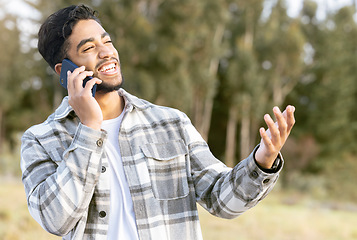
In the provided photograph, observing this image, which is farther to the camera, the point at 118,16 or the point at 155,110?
the point at 118,16

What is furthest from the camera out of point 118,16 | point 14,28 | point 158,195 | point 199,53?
point 14,28

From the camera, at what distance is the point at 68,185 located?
1750 millimetres

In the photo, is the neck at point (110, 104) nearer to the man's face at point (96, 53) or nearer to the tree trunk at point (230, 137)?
the man's face at point (96, 53)

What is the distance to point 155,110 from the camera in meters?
2.21

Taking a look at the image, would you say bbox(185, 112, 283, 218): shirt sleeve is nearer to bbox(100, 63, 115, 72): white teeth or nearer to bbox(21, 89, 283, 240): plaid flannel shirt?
bbox(21, 89, 283, 240): plaid flannel shirt

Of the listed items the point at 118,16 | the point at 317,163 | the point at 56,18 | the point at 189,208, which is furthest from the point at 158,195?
the point at 317,163

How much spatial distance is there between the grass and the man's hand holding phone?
450cm

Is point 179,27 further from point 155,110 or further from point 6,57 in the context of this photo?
point 155,110

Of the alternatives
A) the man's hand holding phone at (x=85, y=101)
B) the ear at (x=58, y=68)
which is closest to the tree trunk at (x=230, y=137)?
the ear at (x=58, y=68)

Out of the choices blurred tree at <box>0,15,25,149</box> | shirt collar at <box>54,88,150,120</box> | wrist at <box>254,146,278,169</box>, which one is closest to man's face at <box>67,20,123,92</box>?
shirt collar at <box>54,88,150,120</box>

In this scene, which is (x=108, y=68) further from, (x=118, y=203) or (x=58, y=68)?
(x=118, y=203)

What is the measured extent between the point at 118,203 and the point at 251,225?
24.2 ft

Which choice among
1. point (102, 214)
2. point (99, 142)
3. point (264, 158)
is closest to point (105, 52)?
point (99, 142)

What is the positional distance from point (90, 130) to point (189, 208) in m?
0.54
